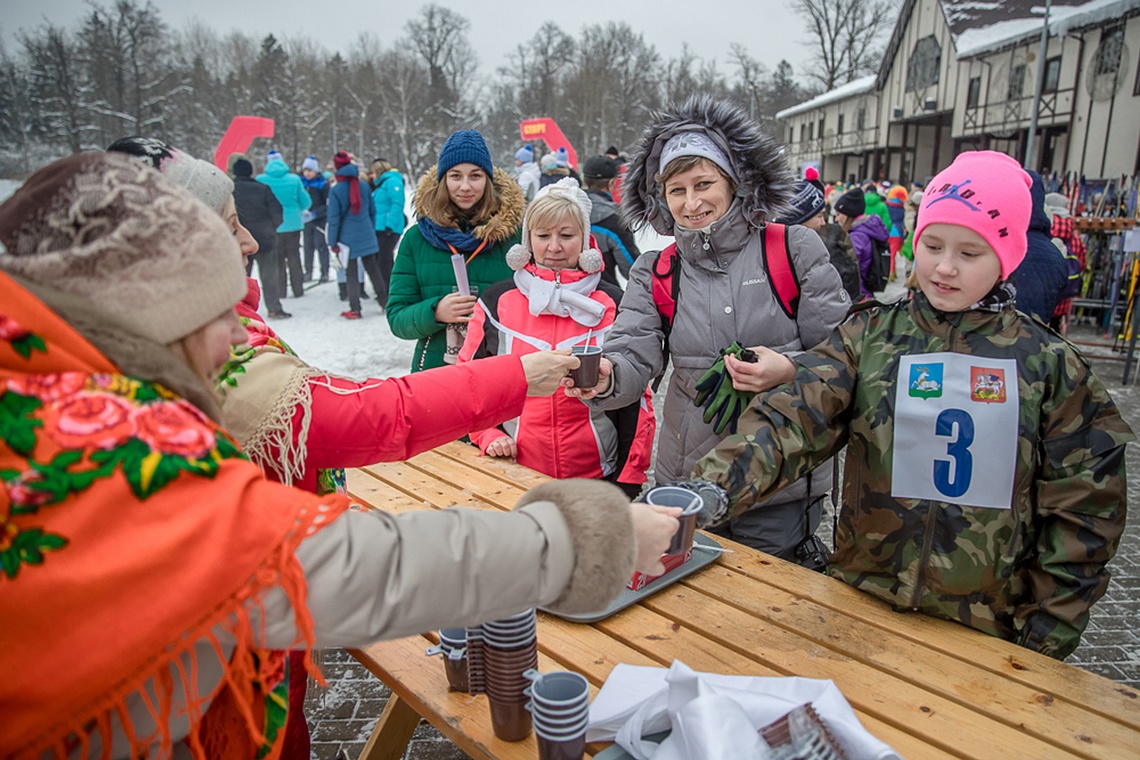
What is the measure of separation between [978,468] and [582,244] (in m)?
2.03

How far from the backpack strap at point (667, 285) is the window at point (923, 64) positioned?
32.3 meters

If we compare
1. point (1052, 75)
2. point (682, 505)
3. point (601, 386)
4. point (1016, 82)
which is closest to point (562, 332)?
point (601, 386)

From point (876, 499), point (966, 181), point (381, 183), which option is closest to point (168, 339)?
point (876, 499)

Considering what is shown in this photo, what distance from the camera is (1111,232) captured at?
1036 cm

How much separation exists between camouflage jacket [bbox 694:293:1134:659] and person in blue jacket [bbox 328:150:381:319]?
357 inches

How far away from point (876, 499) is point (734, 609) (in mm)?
490

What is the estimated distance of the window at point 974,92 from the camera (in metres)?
26.1

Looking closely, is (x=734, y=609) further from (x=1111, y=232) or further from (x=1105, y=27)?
(x=1105, y=27)

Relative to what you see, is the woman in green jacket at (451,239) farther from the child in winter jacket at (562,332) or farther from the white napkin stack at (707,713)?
the white napkin stack at (707,713)

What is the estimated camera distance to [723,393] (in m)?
2.26

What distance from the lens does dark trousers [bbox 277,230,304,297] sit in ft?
37.6

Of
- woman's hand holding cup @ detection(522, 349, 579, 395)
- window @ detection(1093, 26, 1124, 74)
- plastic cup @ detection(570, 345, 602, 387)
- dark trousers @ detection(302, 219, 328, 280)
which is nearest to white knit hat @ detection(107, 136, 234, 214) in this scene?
woman's hand holding cup @ detection(522, 349, 579, 395)

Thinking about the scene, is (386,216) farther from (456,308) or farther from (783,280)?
(783,280)

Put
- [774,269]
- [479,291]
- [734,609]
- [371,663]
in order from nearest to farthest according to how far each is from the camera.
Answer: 1. [371,663]
2. [734,609]
3. [774,269]
4. [479,291]
